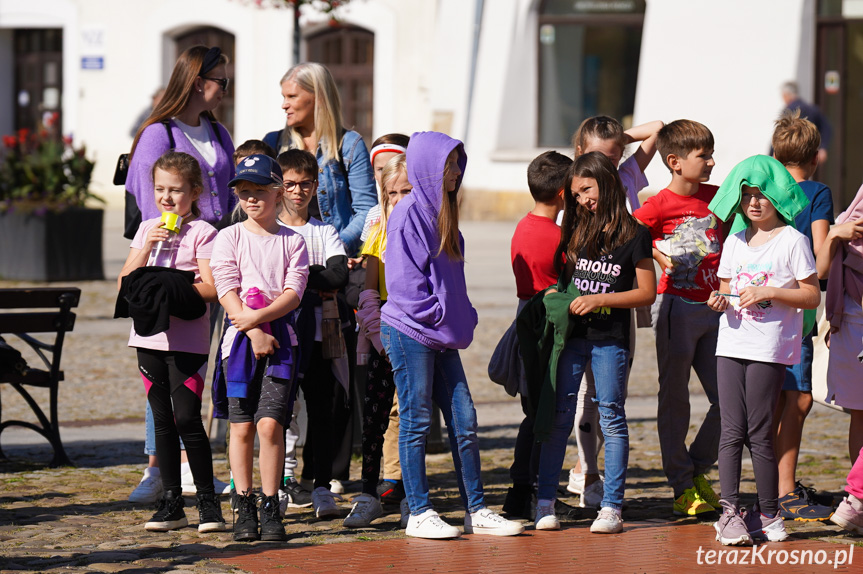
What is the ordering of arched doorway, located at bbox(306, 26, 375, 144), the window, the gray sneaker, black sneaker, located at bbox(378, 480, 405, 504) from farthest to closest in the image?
arched doorway, located at bbox(306, 26, 375, 144), the window, black sneaker, located at bbox(378, 480, 405, 504), the gray sneaker

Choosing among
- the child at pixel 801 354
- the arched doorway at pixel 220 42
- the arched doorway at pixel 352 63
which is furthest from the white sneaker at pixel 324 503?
the arched doorway at pixel 220 42

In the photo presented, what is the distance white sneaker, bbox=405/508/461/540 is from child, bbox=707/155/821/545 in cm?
104

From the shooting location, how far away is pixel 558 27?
72.4 ft

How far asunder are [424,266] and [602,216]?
2.47 feet

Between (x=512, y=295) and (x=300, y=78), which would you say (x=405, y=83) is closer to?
(x=512, y=295)

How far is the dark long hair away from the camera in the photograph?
5.20 m

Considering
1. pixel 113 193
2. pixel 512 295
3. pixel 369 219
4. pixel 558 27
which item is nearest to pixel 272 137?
pixel 369 219

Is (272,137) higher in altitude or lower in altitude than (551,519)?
higher

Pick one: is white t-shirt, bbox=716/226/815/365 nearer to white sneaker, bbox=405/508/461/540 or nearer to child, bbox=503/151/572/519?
child, bbox=503/151/572/519

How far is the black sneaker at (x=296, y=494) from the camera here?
5.77 m

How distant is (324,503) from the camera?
5.53 meters

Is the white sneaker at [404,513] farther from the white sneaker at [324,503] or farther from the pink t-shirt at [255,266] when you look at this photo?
the pink t-shirt at [255,266]

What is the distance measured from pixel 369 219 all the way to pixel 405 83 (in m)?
18.8

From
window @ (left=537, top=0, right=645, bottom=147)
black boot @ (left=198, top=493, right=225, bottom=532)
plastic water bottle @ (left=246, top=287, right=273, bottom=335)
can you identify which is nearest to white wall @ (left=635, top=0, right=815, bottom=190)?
window @ (left=537, top=0, right=645, bottom=147)
